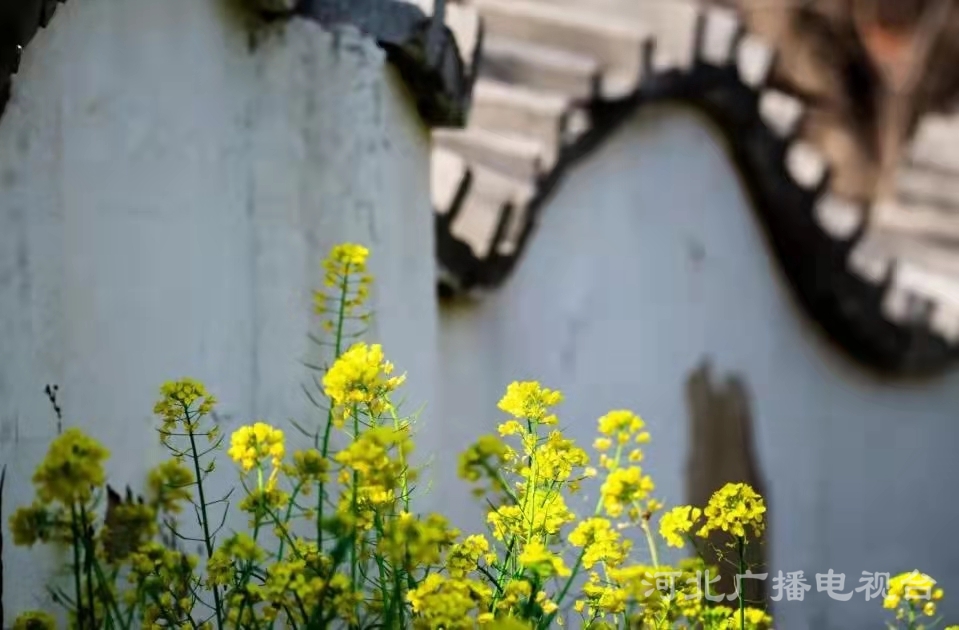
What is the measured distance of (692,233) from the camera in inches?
171

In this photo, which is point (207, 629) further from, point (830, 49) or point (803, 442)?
point (830, 49)

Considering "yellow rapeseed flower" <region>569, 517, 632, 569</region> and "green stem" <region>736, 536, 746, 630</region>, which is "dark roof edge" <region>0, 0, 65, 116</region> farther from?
"green stem" <region>736, 536, 746, 630</region>

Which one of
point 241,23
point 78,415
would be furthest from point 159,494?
point 241,23

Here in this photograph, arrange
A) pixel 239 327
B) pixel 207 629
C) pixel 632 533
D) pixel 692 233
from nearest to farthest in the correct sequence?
1. pixel 207 629
2. pixel 239 327
3. pixel 632 533
4. pixel 692 233

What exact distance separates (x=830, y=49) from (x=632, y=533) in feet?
15.4

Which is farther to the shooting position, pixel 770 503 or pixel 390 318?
pixel 770 503

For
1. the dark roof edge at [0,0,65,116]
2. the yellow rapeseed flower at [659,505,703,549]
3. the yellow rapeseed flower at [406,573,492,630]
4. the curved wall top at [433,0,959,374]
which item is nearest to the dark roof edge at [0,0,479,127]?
the curved wall top at [433,0,959,374]

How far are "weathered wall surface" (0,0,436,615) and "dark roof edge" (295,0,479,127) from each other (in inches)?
1.3

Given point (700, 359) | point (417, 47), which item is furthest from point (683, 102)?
point (417, 47)

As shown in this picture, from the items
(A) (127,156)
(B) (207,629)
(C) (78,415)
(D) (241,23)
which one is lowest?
(B) (207,629)

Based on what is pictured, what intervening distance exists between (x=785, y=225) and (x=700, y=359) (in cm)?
52

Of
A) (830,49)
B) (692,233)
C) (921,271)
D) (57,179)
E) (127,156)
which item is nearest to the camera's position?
(57,179)

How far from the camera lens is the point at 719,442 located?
443 centimetres

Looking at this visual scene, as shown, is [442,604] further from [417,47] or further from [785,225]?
[785,225]
